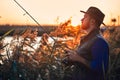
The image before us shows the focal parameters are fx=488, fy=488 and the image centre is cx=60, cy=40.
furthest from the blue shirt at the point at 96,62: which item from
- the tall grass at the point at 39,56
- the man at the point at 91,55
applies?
the tall grass at the point at 39,56

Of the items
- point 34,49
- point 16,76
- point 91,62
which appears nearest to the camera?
point 91,62

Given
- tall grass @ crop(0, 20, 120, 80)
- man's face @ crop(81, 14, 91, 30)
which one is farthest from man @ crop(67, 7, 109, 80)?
tall grass @ crop(0, 20, 120, 80)

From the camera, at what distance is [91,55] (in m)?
5.86

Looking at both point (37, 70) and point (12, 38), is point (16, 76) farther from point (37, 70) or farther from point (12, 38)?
point (12, 38)

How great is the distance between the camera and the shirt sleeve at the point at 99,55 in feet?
18.9

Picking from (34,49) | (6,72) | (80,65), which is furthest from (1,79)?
(80,65)

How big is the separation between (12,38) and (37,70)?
841mm

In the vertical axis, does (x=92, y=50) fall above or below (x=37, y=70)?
above

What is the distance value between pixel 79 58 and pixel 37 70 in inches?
80.1

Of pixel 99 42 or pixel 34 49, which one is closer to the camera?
pixel 99 42

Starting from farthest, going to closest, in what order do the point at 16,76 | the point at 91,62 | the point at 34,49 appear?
the point at 34,49 → the point at 16,76 → the point at 91,62

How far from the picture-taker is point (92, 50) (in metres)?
5.82

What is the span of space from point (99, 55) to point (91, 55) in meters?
0.12

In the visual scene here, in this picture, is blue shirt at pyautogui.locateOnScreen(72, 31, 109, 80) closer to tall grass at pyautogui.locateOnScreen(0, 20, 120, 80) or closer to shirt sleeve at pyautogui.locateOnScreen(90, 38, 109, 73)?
shirt sleeve at pyautogui.locateOnScreen(90, 38, 109, 73)
